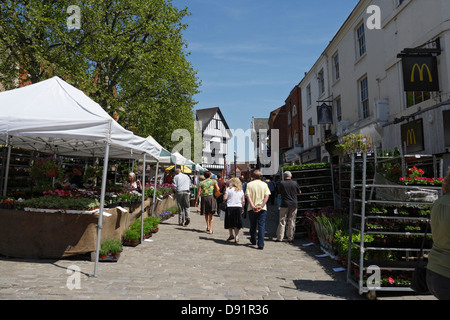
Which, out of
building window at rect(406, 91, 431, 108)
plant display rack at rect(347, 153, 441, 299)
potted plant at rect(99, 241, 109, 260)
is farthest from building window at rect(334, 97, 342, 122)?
potted plant at rect(99, 241, 109, 260)

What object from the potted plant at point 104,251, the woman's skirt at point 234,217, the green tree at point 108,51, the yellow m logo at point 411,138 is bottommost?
the potted plant at point 104,251

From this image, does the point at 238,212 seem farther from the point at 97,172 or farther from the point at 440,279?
the point at 440,279

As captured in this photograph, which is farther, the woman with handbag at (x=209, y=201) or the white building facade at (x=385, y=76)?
the woman with handbag at (x=209, y=201)

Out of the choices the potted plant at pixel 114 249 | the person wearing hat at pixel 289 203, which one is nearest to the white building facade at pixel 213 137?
the person wearing hat at pixel 289 203

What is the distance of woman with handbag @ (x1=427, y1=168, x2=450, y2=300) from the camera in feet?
8.43

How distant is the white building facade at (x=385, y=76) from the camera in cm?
986

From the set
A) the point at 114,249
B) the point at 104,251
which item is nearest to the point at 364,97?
the point at 114,249

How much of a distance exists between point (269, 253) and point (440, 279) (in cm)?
510

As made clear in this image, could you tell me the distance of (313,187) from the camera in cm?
971

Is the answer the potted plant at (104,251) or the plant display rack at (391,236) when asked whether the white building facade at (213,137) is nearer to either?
the potted plant at (104,251)

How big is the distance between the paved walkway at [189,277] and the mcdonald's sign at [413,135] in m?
5.65

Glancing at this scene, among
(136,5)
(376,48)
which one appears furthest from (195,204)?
(376,48)

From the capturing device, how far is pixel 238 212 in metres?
8.64

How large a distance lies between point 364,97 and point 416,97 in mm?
4679
